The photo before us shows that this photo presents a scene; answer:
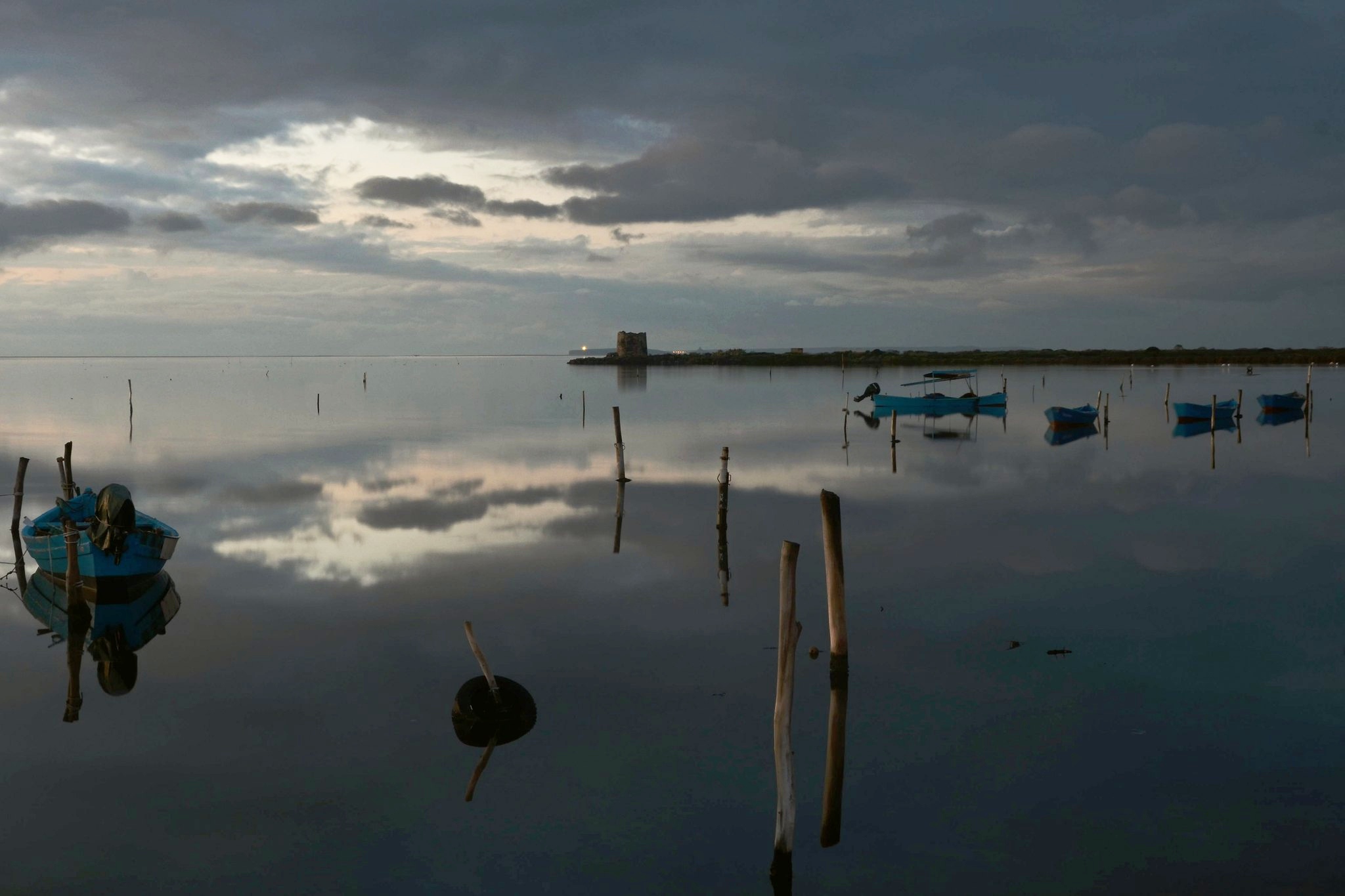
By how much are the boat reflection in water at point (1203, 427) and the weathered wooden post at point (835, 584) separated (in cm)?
5010

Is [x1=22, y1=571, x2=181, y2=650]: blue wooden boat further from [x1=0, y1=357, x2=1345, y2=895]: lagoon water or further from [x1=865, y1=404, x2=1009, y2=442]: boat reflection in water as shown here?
[x1=865, y1=404, x2=1009, y2=442]: boat reflection in water

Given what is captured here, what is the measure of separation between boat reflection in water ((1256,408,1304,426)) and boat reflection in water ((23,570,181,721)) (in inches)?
2493

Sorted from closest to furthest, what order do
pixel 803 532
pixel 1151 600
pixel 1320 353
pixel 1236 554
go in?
pixel 1151 600 → pixel 1236 554 → pixel 803 532 → pixel 1320 353

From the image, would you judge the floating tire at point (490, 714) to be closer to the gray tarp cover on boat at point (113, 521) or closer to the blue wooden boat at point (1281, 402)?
the gray tarp cover on boat at point (113, 521)

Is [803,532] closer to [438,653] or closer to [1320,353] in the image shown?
[438,653]

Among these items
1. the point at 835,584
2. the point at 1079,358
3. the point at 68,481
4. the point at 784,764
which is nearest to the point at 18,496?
the point at 68,481

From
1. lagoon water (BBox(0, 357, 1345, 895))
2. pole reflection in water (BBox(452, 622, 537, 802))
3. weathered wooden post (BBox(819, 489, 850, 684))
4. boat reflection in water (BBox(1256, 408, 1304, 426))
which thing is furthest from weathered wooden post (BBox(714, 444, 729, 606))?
boat reflection in water (BBox(1256, 408, 1304, 426))

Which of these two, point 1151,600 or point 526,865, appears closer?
point 526,865

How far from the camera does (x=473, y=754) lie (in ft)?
41.4

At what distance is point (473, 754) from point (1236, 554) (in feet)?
67.3

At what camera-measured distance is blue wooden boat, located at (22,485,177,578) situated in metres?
20.7

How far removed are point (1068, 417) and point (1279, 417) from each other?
17.7 metres

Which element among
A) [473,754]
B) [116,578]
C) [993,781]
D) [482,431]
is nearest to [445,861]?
[473,754]

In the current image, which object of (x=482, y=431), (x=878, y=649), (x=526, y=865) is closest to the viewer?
(x=526, y=865)
